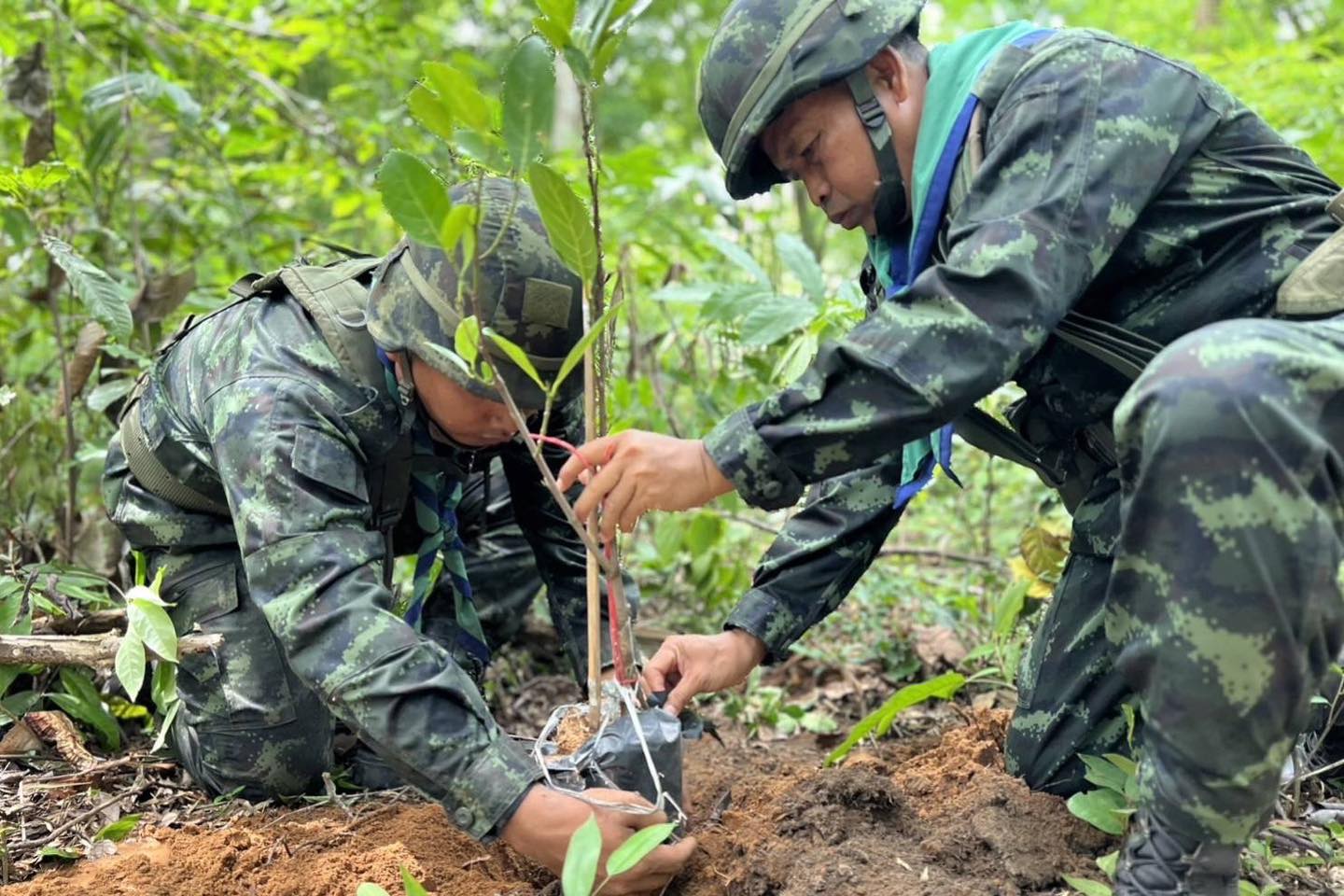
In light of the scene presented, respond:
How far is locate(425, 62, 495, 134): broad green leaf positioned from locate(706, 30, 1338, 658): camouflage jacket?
638 mm

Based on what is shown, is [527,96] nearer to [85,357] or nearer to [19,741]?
[19,741]

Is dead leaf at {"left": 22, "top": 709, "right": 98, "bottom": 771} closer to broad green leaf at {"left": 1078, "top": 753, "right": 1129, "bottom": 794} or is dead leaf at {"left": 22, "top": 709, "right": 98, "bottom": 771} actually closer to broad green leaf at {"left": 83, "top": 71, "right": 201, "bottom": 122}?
broad green leaf at {"left": 83, "top": 71, "right": 201, "bottom": 122}

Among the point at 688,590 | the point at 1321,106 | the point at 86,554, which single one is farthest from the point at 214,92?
the point at 1321,106

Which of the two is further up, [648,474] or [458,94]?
[458,94]

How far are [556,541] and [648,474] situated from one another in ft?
4.55

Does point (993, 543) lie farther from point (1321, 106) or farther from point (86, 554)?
point (86, 554)

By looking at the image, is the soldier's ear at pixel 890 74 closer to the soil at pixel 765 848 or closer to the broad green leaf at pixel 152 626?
the soil at pixel 765 848

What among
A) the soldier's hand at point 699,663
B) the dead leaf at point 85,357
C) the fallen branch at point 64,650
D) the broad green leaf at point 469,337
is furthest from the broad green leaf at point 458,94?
the dead leaf at point 85,357

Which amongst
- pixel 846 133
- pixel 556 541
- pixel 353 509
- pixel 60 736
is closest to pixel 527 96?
pixel 846 133

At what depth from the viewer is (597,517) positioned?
2.20m

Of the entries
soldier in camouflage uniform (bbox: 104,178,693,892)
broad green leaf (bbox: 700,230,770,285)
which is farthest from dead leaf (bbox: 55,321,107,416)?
broad green leaf (bbox: 700,230,770,285)

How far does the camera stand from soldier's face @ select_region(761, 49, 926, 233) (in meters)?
2.29

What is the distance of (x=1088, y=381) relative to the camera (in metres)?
2.39

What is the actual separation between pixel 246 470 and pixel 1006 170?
1585 mm
